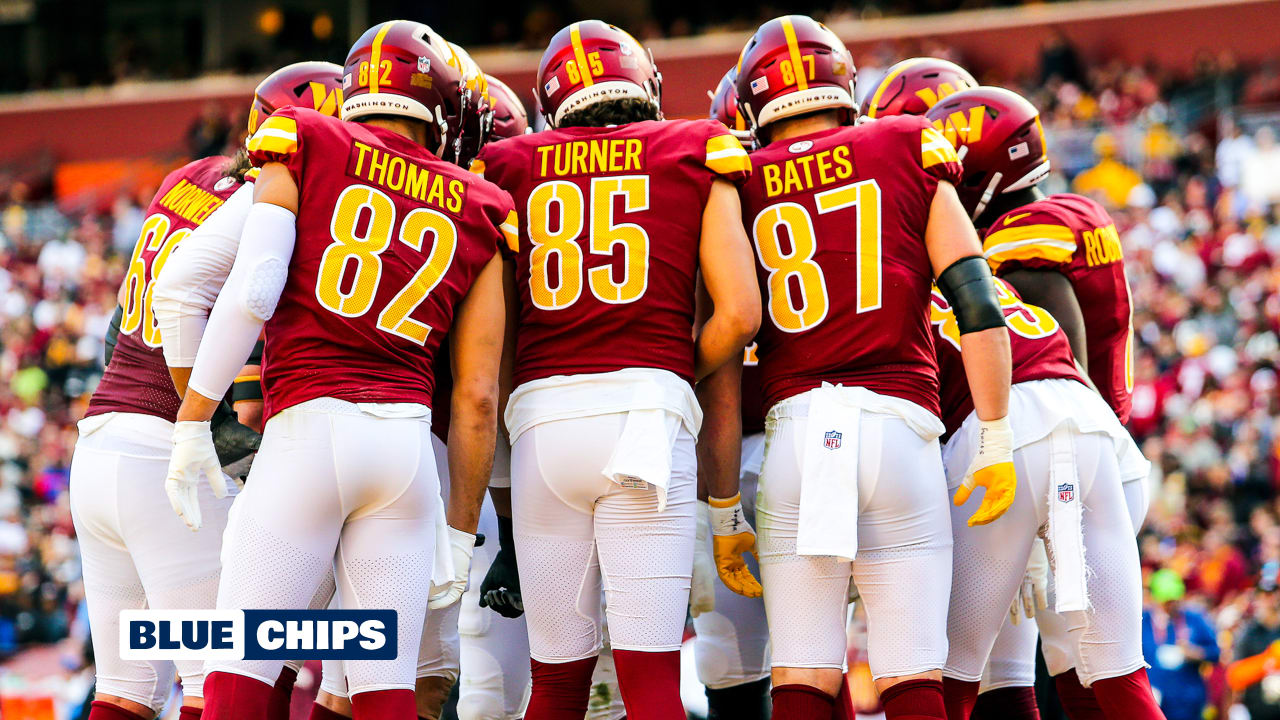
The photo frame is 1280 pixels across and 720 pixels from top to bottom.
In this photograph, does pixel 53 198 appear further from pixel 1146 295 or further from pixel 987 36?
pixel 1146 295

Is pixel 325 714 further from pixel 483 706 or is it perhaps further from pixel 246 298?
pixel 246 298

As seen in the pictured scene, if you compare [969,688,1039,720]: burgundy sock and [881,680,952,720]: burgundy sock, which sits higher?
[881,680,952,720]: burgundy sock

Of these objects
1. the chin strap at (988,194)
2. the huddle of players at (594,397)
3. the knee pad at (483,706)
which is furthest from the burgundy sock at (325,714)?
the chin strap at (988,194)

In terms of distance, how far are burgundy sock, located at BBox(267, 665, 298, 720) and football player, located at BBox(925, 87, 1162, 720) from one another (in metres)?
2.05

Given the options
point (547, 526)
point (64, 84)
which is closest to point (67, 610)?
point (547, 526)

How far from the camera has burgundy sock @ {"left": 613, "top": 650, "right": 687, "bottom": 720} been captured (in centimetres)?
376

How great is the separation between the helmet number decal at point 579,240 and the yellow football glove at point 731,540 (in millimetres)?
691

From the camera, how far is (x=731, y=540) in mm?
4066

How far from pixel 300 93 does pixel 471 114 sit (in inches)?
31.1

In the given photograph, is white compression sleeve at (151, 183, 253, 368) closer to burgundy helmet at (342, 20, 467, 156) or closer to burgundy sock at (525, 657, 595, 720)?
burgundy helmet at (342, 20, 467, 156)

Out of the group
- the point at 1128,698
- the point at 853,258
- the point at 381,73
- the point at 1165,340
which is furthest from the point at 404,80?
the point at 1165,340

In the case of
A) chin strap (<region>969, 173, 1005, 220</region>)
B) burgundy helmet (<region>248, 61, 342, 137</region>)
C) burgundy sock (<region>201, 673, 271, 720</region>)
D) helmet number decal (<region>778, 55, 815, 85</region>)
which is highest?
helmet number decal (<region>778, 55, 815, 85</region>)

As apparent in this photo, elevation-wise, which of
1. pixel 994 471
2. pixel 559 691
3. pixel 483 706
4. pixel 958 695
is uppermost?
pixel 994 471

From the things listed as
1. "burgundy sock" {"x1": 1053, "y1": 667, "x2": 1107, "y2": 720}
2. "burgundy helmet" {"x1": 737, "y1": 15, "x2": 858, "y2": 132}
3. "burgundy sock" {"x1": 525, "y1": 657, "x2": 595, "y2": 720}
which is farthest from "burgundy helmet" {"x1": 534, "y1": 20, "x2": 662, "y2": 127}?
"burgundy sock" {"x1": 1053, "y1": 667, "x2": 1107, "y2": 720}
